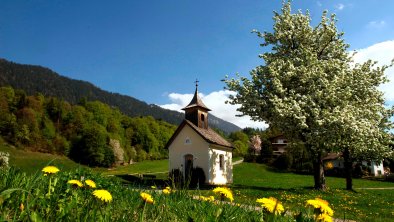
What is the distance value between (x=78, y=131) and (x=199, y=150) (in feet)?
190

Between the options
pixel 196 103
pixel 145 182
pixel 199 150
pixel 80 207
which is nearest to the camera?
pixel 80 207

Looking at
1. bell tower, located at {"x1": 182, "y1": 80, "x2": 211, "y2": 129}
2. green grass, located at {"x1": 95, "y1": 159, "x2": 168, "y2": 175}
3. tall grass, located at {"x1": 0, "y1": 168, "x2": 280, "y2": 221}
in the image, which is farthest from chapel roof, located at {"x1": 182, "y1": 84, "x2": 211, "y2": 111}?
tall grass, located at {"x1": 0, "y1": 168, "x2": 280, "y2": 221}

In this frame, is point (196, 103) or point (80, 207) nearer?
point (80, 207)

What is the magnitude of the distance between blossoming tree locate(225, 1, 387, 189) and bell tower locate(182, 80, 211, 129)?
33.4 ft

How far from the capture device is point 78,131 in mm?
80812

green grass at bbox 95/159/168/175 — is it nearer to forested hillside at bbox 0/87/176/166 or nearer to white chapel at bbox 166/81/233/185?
forested hillside at bbox 0/87/176/166

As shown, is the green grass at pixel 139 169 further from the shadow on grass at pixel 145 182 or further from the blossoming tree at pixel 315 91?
the blossoming tree at pixel 315 91

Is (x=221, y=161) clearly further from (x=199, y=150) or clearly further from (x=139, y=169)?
(x=139, y=169)

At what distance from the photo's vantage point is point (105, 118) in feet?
302

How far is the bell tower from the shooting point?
34375mm

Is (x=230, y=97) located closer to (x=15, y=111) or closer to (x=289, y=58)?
(x=289, y=58)

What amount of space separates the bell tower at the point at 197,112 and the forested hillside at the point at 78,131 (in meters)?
35.8

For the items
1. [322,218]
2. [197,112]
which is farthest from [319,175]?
[322,218]

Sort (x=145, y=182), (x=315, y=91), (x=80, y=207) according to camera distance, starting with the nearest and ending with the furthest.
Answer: (x=80, y=207) → (x=145, y=182) → (x=315, y=91)
